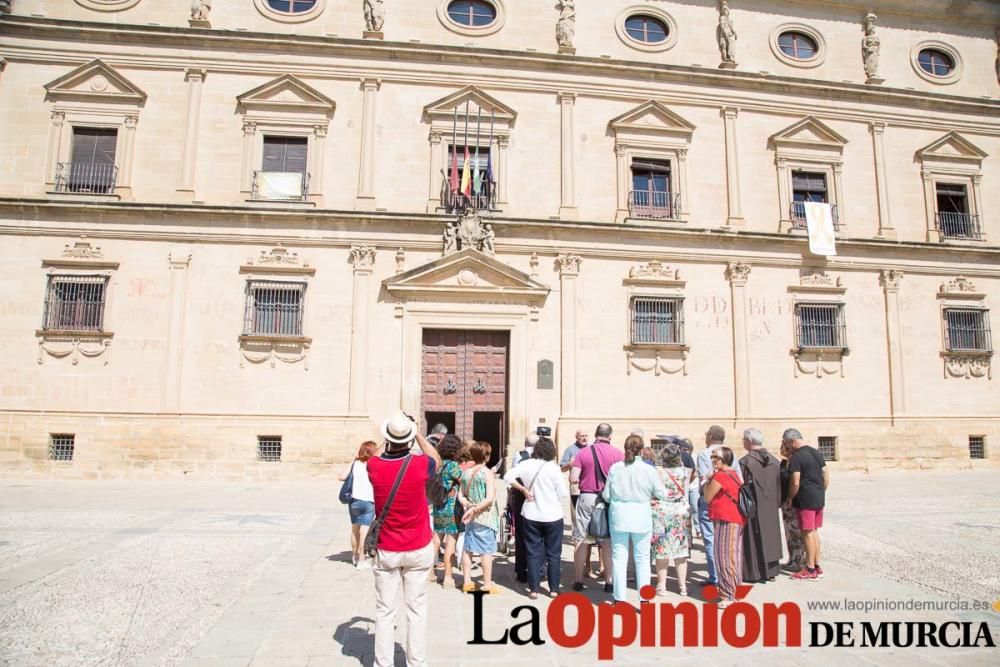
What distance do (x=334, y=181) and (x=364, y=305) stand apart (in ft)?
12.1

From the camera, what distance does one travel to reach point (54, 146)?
1617 centimetres

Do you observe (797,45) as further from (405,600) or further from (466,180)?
(405,600)

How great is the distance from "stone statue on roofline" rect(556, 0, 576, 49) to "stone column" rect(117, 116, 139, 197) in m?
12.2

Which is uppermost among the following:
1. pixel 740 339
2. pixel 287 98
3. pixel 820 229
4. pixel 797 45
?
pixel 797 45

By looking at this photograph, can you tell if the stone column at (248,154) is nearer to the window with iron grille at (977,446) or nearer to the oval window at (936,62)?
the oval window at (936,62)

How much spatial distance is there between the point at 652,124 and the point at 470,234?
6655 mm

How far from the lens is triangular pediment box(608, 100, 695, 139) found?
1777cm

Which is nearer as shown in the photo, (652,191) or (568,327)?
(568,327)

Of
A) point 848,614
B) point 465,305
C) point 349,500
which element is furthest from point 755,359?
point 349,500

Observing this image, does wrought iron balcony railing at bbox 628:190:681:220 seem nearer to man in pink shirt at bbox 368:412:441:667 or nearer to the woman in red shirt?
the woman in red shirt

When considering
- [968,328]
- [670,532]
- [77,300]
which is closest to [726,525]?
[670,532]

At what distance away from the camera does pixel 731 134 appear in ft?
59.9

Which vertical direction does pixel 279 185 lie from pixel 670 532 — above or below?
above

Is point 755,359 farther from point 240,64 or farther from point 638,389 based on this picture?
point 240,64
